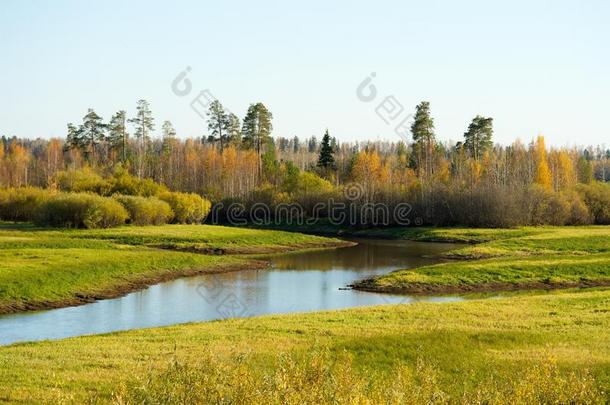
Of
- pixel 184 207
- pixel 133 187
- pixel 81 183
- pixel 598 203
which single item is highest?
pixel 81 183

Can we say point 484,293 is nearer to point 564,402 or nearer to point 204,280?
point 204,280

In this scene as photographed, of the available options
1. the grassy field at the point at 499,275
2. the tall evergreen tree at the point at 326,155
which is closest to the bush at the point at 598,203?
the grassy field at the point at 499,275

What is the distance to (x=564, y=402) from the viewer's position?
1028 cm

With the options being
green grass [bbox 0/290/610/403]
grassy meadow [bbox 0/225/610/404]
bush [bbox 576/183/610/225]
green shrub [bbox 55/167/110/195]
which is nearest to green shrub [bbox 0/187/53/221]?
green shrub [bbox 55/167/110/195]

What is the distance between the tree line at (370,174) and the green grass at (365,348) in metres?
59.7

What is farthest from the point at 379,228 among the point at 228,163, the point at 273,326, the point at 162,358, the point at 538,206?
the point at 162,358

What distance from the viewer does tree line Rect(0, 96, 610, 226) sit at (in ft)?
290

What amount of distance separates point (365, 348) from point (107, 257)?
32.2 m

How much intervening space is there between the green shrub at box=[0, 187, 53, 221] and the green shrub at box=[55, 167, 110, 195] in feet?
12.0

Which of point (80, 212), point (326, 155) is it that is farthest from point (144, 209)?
point (326, 155)

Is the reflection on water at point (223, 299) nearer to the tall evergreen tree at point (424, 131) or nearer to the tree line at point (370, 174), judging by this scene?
the tree line at point (370, 174)

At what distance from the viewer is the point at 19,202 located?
86.9 metres

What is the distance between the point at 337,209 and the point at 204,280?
53546mm

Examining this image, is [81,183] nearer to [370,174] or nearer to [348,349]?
[370,174]
